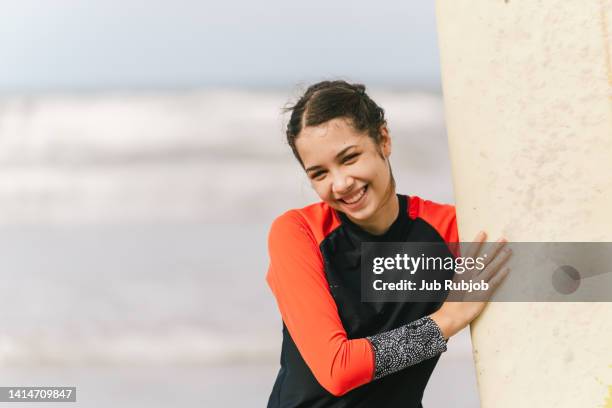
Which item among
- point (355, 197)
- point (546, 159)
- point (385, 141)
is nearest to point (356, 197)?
point (355, 197)

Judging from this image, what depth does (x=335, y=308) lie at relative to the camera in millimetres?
1125

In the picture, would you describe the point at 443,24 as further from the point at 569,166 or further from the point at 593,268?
the point at 593,268

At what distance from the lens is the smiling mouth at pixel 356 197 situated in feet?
3.69

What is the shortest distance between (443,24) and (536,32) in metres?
0.14

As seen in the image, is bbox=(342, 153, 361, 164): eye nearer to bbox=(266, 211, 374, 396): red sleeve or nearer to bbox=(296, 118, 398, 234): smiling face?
bbox=(296, 118, 398, 234): smiling face

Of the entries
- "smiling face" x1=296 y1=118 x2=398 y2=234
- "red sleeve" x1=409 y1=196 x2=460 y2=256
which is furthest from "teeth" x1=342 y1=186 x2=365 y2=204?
"red sleeve" x1=409 y1=196 x2=460 y2=256

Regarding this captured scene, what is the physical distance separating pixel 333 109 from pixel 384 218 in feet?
0.60

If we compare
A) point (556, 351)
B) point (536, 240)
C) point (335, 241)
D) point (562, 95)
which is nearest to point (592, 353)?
point (556, 351)

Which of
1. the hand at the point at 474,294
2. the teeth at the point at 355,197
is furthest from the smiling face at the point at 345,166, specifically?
the hand at the point at 474,294

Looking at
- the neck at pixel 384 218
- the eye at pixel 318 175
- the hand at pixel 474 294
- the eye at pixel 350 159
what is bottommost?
the hand at pixel 474 294

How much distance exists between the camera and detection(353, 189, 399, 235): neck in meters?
1.19

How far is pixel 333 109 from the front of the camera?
1.14 meters

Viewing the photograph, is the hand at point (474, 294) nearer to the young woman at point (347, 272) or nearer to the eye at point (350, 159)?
the young woman at point (347, 272)

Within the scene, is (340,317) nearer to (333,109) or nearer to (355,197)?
(355,197)
